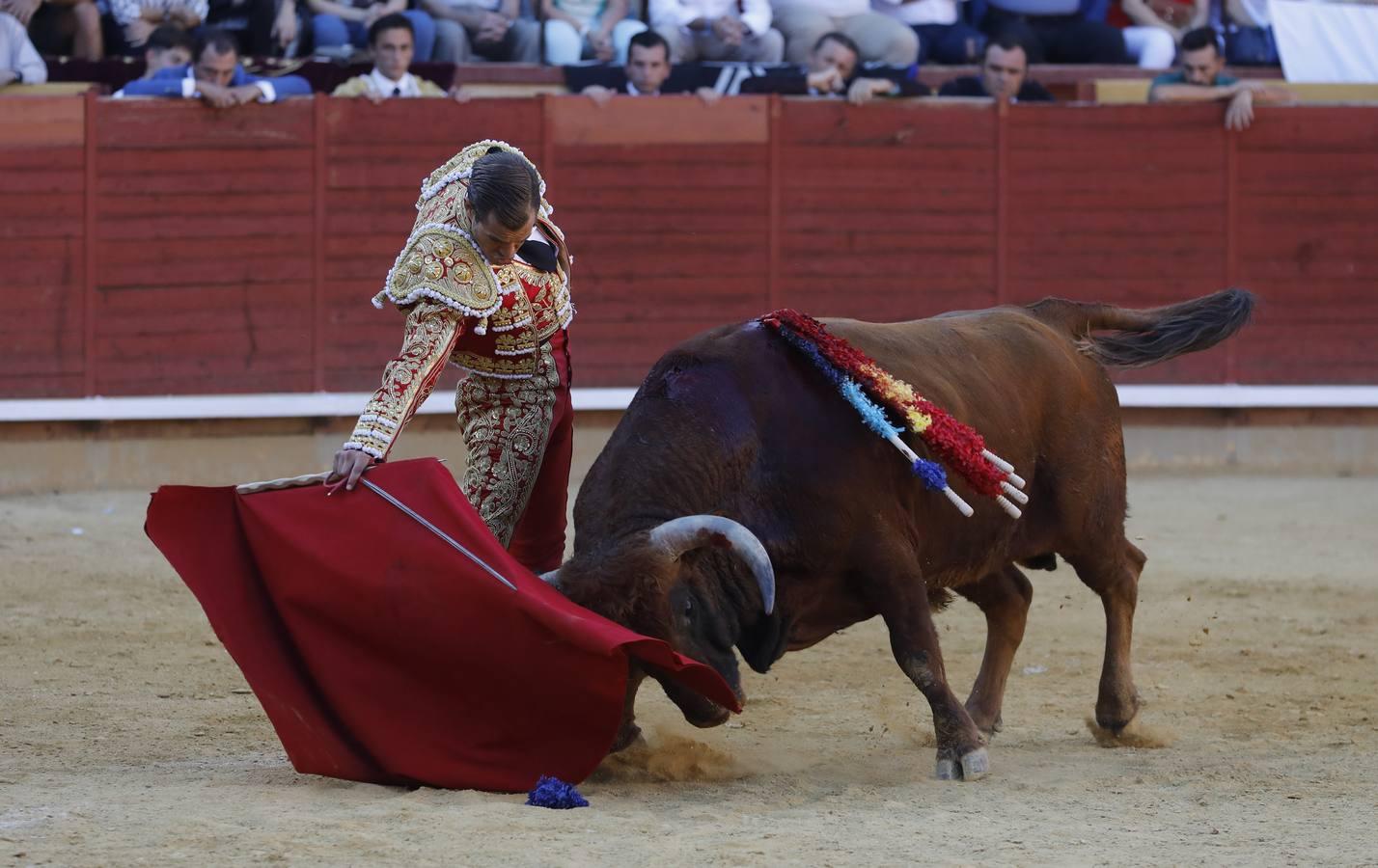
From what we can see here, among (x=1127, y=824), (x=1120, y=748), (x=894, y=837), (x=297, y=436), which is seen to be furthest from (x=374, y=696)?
(x=297, y=436)

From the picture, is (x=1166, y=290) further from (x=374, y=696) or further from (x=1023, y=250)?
(x=374, y=696)

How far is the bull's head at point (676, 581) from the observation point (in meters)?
3.36

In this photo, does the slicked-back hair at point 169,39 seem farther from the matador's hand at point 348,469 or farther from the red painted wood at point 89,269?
the matador's hand at point 348,469

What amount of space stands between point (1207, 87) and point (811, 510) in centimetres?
600

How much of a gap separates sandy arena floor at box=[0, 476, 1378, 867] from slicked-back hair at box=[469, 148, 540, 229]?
1.04m

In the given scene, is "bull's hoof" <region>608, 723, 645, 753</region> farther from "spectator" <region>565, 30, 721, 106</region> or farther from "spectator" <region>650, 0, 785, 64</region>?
"spectator" <region>650, 0, 785, 64</region>

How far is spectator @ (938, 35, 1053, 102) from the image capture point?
862cm

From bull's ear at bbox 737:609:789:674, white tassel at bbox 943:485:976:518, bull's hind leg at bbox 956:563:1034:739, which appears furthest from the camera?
bull's hind leg at bbox 956:563:1034:739

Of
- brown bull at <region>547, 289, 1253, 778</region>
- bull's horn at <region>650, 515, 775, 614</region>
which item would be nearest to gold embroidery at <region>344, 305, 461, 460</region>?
brown bull at <region>547, 289, 1253, 778</region>

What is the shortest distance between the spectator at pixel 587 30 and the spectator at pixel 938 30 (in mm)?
1302

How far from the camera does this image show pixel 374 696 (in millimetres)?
3385

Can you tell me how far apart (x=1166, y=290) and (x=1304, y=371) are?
0.81 meters

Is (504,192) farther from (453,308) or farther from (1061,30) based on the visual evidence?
(1061,30)

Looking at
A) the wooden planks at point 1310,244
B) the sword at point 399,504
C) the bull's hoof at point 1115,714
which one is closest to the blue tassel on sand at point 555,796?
the sword at point 399,504
